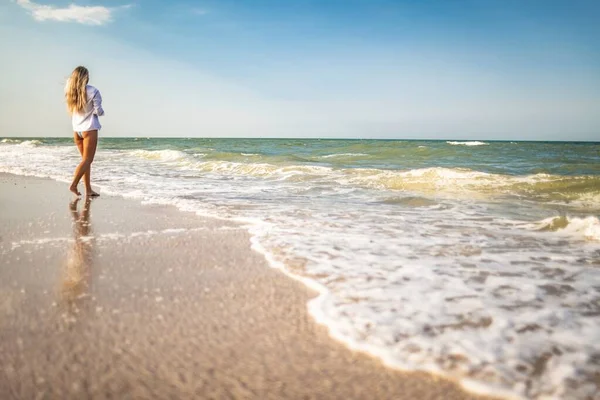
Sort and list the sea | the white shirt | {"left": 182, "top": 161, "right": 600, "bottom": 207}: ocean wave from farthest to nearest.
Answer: {"left": 182, "top": 161, "right": 600, "bottom": 207}: ocean wave, the white shirt, the sea

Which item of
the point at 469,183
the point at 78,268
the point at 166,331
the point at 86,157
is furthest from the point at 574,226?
the point at 86,157

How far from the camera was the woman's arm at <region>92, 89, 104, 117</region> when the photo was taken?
583 cm

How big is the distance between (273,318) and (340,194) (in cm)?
530

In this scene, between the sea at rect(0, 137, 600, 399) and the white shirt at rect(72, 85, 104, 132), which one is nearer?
the sea at rect(0, 137, 600, 399)

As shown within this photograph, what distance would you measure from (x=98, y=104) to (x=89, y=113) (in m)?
0.18

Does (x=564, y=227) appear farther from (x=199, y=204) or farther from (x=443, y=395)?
(x=199, y=204)

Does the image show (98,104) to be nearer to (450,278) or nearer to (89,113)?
(89,113)

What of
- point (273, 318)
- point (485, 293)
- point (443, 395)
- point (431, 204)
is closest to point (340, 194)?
point (431, 204)

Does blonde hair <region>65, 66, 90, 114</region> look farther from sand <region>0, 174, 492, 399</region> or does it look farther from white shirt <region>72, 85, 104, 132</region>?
sand <region>0, 174, 492, 399</region>

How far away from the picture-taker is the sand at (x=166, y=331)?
1.44m

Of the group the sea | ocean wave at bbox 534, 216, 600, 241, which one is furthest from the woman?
ocean wave at bbox 534, 216, 600, 241

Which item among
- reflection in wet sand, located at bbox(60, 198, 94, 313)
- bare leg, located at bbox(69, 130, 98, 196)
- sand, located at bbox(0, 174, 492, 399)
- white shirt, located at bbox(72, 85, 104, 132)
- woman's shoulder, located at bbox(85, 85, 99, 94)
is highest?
woman's shoulder, located at bbox(85, 85, 99, 94)

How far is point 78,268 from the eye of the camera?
8.63 feet

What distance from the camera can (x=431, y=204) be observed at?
20.4ft
